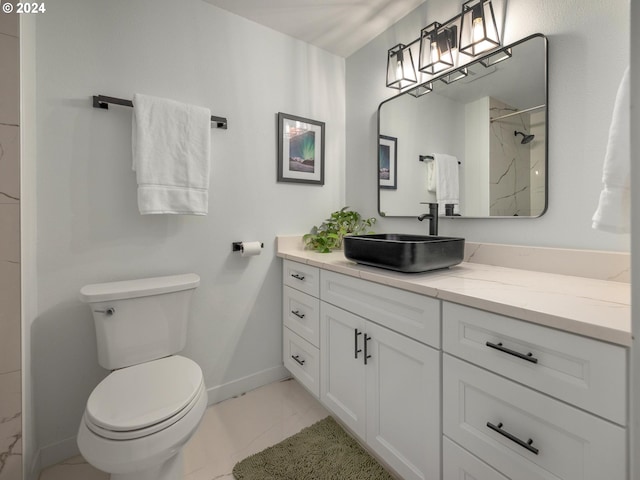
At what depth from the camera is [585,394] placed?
26.6 inches

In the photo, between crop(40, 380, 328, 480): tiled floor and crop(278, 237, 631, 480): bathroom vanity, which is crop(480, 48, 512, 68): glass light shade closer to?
crop(278, 237, 631, 480): bathroom vanity

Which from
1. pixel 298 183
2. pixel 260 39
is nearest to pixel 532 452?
pixel 298 183

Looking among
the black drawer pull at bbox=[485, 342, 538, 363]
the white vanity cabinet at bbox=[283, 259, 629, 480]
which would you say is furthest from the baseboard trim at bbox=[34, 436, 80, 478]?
the black drawer pull at bbox=[485, 342, 538, 363]

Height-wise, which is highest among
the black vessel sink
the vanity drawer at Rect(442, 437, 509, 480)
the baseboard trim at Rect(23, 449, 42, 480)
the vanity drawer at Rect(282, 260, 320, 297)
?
the black vessel sink

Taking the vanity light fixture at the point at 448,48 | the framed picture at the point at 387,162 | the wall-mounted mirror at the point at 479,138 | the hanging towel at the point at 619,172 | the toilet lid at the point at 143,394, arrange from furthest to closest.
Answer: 1. the framed picture at the point at 387,162
2. the vanity light fixture at the point at 448,48
3. the wall-mounted mirror at the point at 479,138
4. the toilet lid at the point at 143,394
5. the hanging towel at the point at 619,172

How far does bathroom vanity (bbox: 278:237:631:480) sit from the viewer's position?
671 millimetres

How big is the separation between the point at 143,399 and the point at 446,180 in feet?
5.47

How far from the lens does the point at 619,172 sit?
0.75m

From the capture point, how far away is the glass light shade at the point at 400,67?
176 centimetres

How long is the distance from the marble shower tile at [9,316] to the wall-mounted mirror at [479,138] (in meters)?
1.77

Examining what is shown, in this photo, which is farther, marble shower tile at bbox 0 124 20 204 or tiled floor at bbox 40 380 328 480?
tiled floor at bbox 40 380 328 480

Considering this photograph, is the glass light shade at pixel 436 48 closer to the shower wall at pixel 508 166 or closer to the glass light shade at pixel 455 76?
the glass light shade at pixel 455 76

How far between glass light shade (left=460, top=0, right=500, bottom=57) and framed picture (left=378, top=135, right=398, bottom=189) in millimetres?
593

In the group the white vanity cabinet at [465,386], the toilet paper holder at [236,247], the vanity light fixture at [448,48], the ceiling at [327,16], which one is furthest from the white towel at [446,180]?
the toilet paper holder at [236,247]
